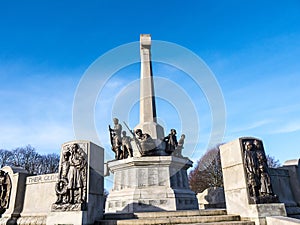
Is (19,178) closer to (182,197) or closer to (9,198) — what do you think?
(9,198)

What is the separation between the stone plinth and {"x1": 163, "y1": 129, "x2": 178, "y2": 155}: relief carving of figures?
103 centimetres

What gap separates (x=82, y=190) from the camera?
761cm

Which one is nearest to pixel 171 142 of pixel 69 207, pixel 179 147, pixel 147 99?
pixel 179 147

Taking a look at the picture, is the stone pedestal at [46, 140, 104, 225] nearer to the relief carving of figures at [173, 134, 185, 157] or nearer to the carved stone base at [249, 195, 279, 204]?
Answer: the carved stone base at [249, 195, 279, 204]

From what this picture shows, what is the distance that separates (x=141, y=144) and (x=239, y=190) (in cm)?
606

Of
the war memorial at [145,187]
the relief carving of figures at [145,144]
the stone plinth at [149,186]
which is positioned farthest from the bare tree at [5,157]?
the relief carving of figures at [145,144]

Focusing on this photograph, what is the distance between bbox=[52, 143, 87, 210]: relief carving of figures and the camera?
295 inches

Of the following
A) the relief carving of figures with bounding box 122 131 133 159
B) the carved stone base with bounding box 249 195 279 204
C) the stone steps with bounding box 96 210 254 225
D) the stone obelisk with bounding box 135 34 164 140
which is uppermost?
the stone obelisk with bounding box 135 34 164 140

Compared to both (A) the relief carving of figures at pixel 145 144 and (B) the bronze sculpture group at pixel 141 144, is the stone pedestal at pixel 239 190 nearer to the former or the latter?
(B) the bronze sculpture group at pixel 141 144

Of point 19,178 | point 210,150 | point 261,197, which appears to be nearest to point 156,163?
point 261,197

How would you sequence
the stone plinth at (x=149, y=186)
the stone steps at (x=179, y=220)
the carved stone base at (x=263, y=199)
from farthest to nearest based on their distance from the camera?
the stone plinth at (x=149, y=186), the carved stone base at (x=263, y=199), the stone steps at (x=179, y=220)

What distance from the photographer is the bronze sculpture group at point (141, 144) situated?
43.4ft

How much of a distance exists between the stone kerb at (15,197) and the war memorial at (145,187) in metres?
0.04

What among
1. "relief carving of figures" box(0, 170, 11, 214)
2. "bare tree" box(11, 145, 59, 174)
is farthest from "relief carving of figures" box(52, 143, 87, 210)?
"bare tree" box(11, 145, 59, 174)
